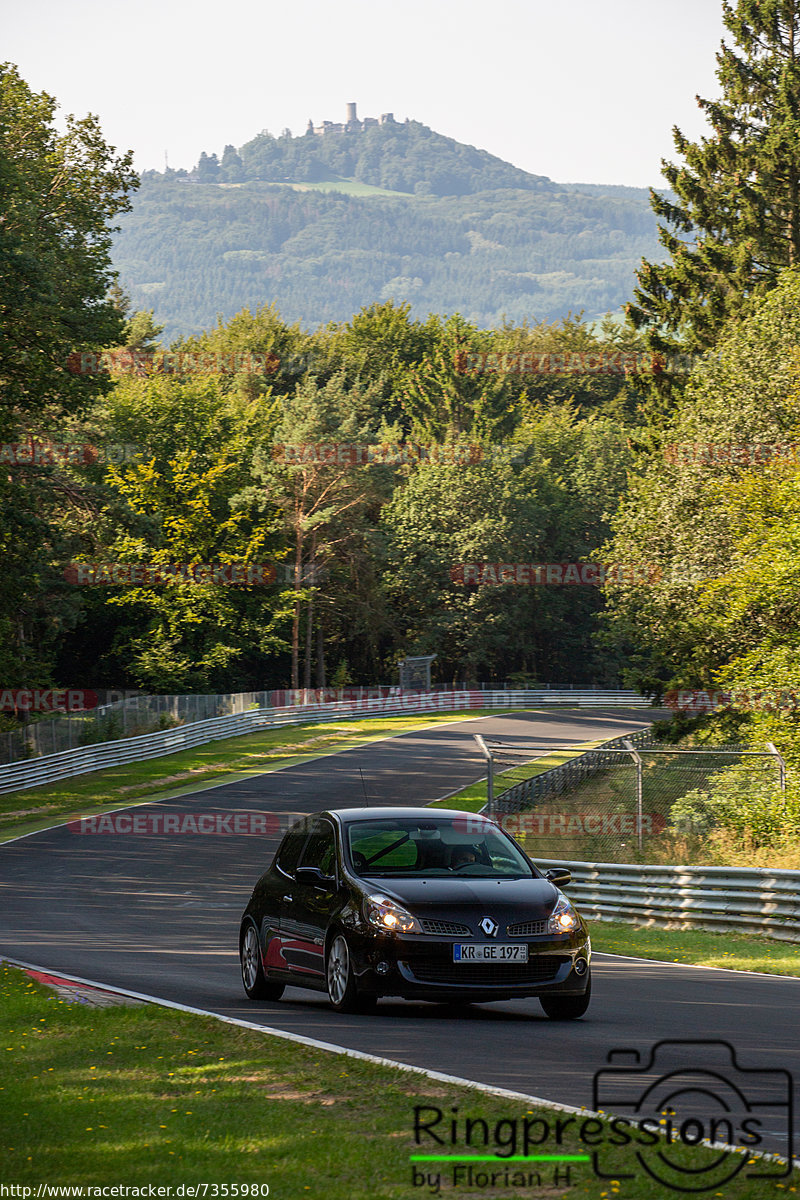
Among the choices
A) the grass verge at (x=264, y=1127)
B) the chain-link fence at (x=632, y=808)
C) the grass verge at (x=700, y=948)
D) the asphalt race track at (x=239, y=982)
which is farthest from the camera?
the chain-link fence at (x=632, y=808)

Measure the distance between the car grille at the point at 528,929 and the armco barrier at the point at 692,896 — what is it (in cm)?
774

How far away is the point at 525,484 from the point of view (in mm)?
87312

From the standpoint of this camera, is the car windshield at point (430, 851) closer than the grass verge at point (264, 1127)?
No

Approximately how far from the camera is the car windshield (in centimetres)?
1034

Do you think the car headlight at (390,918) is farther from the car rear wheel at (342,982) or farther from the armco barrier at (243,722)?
the armco barrier at (243,722)

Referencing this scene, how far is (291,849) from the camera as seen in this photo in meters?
11.6

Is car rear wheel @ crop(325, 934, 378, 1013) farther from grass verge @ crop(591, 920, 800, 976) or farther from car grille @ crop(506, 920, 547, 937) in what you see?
grass verge @ crop(591, 920, 800, 976)

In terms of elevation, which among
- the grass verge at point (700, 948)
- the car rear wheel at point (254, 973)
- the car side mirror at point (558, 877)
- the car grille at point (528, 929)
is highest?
the car side mirror at point (558, 877)

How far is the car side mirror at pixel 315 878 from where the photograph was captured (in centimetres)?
1041

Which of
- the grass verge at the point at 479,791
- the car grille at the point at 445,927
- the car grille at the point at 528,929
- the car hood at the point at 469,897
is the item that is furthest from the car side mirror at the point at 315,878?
the grass verge at the point at 479,791

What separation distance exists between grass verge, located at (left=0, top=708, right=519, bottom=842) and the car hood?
23.6 metres

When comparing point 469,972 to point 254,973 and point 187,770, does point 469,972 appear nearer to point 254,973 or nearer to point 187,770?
point 254,973

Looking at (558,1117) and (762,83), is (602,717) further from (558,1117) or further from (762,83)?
(558,1117)

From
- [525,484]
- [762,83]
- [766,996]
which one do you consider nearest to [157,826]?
[766,996]
